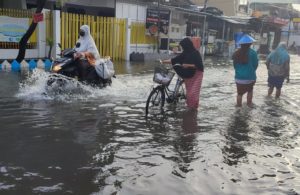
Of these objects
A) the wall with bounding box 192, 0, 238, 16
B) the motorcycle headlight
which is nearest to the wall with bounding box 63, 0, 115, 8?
the motorcycle headlight

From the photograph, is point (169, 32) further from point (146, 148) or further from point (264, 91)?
point (146, 148)

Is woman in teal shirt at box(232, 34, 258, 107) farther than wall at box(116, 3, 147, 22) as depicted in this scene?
No

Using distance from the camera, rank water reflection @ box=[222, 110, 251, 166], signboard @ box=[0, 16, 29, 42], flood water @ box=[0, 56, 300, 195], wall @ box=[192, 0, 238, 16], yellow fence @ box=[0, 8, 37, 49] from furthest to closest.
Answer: wall @ box=[192, 0, 238, 16] → yellow fence @ box=[0, 8, 37, 49] → signboard @ box=[0, 16, 29, 42] → water reflection @ box=[222, 110, 251, 166] → flood water @ box=[0, 56, 300, 195]

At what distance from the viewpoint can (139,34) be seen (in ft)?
78.6

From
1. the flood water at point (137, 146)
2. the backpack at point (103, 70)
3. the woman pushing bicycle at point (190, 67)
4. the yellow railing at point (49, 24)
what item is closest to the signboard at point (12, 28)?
the yellow railing at point (49, 24)

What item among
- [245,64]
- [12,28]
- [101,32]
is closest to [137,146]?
[245,64]

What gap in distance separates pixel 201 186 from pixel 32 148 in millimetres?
2510

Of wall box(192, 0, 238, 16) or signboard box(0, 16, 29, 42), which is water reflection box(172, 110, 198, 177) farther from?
wall box(192, 0, 238, 16)

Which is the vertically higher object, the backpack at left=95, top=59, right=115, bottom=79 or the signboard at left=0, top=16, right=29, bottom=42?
the signboard at left=0, top=16, right=29, bottom=42

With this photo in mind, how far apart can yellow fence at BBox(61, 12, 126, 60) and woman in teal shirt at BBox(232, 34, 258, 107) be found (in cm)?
Answer: 1087

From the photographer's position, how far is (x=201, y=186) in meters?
4.75

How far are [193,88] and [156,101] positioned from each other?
0.83m

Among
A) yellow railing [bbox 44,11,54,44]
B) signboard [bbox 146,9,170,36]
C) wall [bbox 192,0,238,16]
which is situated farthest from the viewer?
wall [bbox 192,0,238,16]

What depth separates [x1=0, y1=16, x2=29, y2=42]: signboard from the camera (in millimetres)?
16312
